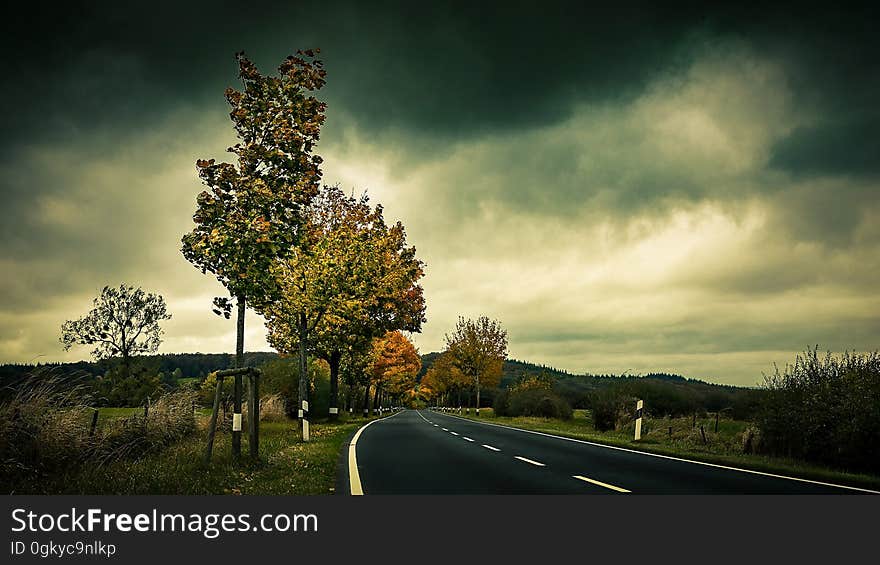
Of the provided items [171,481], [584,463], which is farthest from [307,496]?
[584,463]

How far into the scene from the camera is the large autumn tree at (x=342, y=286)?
74.1ft

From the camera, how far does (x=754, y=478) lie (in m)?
10.9

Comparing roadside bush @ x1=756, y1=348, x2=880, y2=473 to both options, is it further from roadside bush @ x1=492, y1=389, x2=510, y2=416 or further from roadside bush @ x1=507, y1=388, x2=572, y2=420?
roadside bush @ x1=492, y1=389, x2=510, y2=416

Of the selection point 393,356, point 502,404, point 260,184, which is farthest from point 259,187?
point 502,404

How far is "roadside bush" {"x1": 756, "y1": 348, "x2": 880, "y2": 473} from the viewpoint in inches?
505

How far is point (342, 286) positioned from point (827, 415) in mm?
16469

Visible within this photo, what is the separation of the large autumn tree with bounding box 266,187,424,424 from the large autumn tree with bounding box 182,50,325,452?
765 millimetres

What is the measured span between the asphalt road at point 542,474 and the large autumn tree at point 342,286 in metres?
4.79

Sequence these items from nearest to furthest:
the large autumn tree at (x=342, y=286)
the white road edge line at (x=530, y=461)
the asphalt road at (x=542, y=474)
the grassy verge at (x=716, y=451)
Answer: the asphalt road at (x=542, y=474)
the grassy verge at (x=716, y=451)
the white road edge line at (x=530, y=461)
the large autumn tree at (x=342, y=286)

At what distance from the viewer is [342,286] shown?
963 inches

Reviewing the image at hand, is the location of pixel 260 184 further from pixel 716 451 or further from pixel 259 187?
pixel 716 451

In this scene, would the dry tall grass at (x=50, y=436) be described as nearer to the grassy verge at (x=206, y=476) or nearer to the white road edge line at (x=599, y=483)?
the grassy verge at (x=206, y=476)

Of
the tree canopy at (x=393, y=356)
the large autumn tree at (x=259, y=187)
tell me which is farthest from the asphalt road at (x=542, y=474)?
the tree canopy at (x=393, y=356)

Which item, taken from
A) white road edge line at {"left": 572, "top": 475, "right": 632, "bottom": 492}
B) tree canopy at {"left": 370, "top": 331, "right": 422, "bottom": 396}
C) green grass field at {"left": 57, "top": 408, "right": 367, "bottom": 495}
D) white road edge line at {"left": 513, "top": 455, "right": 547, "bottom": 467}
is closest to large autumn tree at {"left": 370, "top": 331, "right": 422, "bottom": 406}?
tree canopy at {"left": 370, "top": 331, "right": 422, "bottom": 396}
